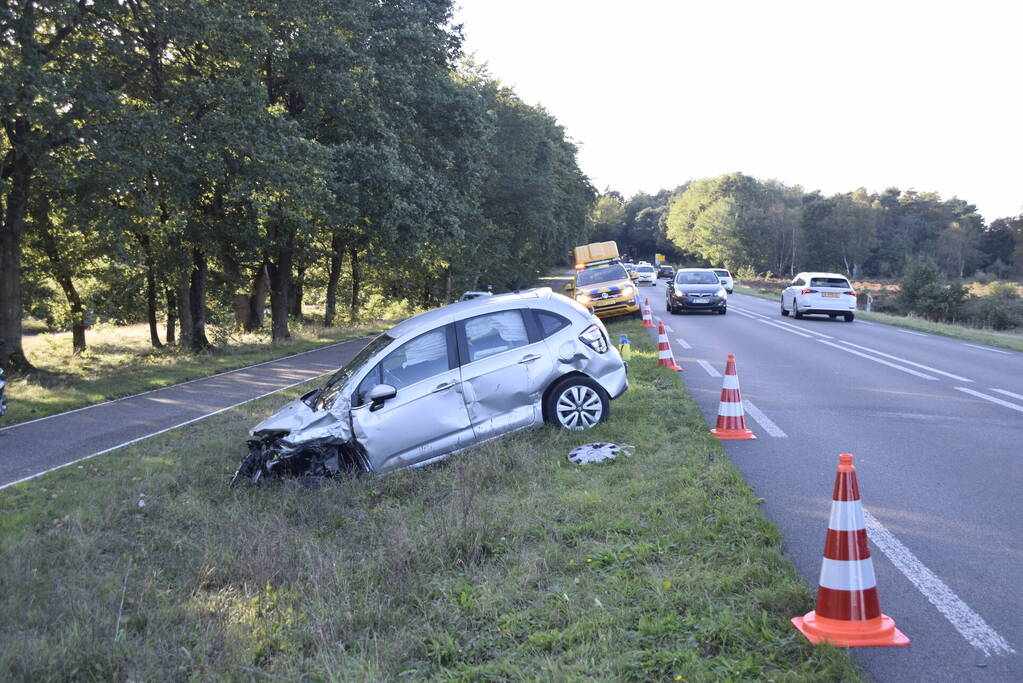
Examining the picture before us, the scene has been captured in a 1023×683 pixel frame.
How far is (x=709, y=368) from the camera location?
49.9 ft

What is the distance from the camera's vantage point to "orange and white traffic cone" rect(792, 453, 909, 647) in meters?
3.98

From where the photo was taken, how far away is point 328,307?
37.6 metres

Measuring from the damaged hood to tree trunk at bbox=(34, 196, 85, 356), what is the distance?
15385 millimetres

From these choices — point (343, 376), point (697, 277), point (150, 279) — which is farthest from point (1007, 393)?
point (150, 279)

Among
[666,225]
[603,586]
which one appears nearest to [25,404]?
[603,586]

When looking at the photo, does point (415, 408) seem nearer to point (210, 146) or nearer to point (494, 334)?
point (494, 334)

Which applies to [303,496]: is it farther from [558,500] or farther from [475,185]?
[475,185]

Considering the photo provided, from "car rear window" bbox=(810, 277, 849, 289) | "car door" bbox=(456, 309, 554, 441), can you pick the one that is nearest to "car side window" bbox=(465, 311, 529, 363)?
"car door" bbox=(456, 309, 554, 441)

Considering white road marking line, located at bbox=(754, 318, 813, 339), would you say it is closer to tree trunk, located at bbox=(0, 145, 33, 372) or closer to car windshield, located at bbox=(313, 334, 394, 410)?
car windshield, located at bbox=(313, 334, 394, 410)

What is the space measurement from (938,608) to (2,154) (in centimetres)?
2031

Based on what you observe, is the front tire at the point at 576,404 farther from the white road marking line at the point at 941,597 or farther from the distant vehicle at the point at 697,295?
the distant vehicle at the point at 697,295

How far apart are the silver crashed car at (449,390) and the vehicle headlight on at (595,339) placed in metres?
0.01

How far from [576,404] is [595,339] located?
2.57 ft

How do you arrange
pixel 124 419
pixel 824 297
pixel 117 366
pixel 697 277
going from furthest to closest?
pixel 697 277 < pixel 824 297 < pixel 117 366 < pixel 124 419
